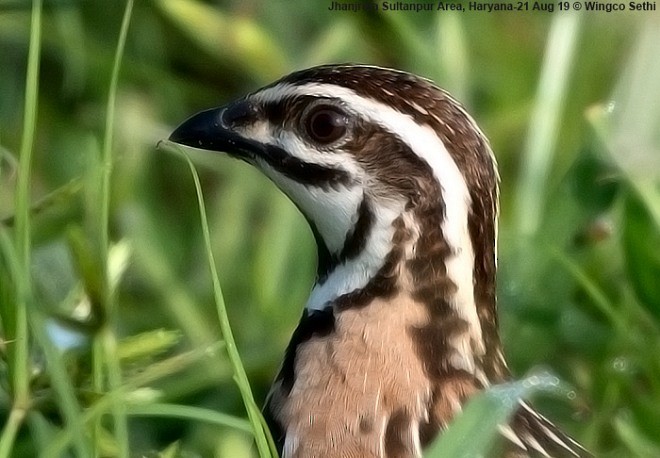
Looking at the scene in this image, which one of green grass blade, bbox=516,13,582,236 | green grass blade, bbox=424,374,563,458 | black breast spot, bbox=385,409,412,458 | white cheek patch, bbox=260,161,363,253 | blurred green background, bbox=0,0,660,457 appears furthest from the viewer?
green grass blade, bbox=516,13,582,236

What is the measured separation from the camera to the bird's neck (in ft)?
6.23

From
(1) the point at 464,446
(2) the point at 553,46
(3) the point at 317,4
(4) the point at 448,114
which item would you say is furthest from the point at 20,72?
(1) the point at 464,446

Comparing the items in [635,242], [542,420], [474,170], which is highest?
[474,170]

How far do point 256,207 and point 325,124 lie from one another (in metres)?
1.26

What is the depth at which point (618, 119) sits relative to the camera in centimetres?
295

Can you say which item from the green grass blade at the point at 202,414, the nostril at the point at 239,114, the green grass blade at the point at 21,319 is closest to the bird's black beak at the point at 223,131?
the nostril at the point at 239,114

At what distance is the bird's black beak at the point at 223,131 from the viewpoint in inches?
80.4

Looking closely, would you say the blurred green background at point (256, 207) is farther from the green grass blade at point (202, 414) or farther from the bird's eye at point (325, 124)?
the bird's eye at point (325, 124)

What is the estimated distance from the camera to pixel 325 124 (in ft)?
6.44

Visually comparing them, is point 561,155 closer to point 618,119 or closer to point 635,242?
point 618,119

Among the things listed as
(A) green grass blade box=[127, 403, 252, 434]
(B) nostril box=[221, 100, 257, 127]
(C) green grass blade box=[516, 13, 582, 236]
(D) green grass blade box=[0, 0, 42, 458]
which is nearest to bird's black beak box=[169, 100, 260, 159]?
(B) nostril box=[221, 100, 257, 127]

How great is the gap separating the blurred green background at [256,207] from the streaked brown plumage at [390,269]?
0.18m

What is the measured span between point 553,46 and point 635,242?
62cm

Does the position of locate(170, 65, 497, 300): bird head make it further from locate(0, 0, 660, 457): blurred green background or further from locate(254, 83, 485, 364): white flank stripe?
locate(0, 0, 660, 457): blurred green background
